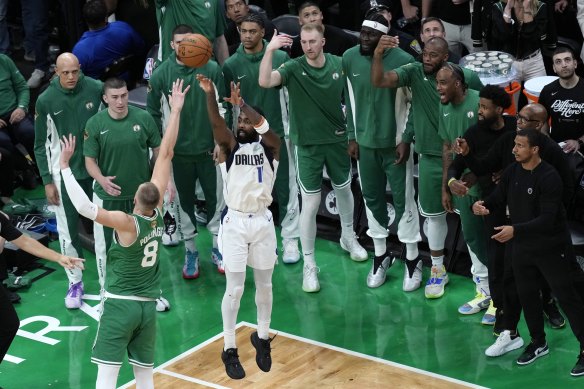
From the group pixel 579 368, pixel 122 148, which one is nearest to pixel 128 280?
pixel 122 148

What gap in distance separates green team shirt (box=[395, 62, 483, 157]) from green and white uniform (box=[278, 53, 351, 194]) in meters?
0.79

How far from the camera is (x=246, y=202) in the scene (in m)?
9.52

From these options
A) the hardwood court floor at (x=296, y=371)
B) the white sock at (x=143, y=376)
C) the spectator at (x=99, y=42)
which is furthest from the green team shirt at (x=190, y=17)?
the white sock at (x=143, y=376)

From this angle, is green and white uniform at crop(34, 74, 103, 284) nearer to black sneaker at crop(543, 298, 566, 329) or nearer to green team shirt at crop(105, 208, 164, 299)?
green team shirt at crop(105, 208, 164, 299)

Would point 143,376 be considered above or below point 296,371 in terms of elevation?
Answer: above

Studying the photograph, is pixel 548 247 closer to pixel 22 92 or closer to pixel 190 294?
pixel 190 294

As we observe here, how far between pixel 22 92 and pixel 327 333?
503 cm

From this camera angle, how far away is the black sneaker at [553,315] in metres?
10.9

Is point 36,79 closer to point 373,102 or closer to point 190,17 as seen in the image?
point 190,17

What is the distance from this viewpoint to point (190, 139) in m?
11.9

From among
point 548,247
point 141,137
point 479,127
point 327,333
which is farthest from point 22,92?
point 548,247

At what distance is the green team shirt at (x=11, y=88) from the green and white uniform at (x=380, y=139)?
13.7 ft

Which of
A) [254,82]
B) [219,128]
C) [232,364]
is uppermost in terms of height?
[219,128]

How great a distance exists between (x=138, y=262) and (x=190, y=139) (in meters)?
3.00
